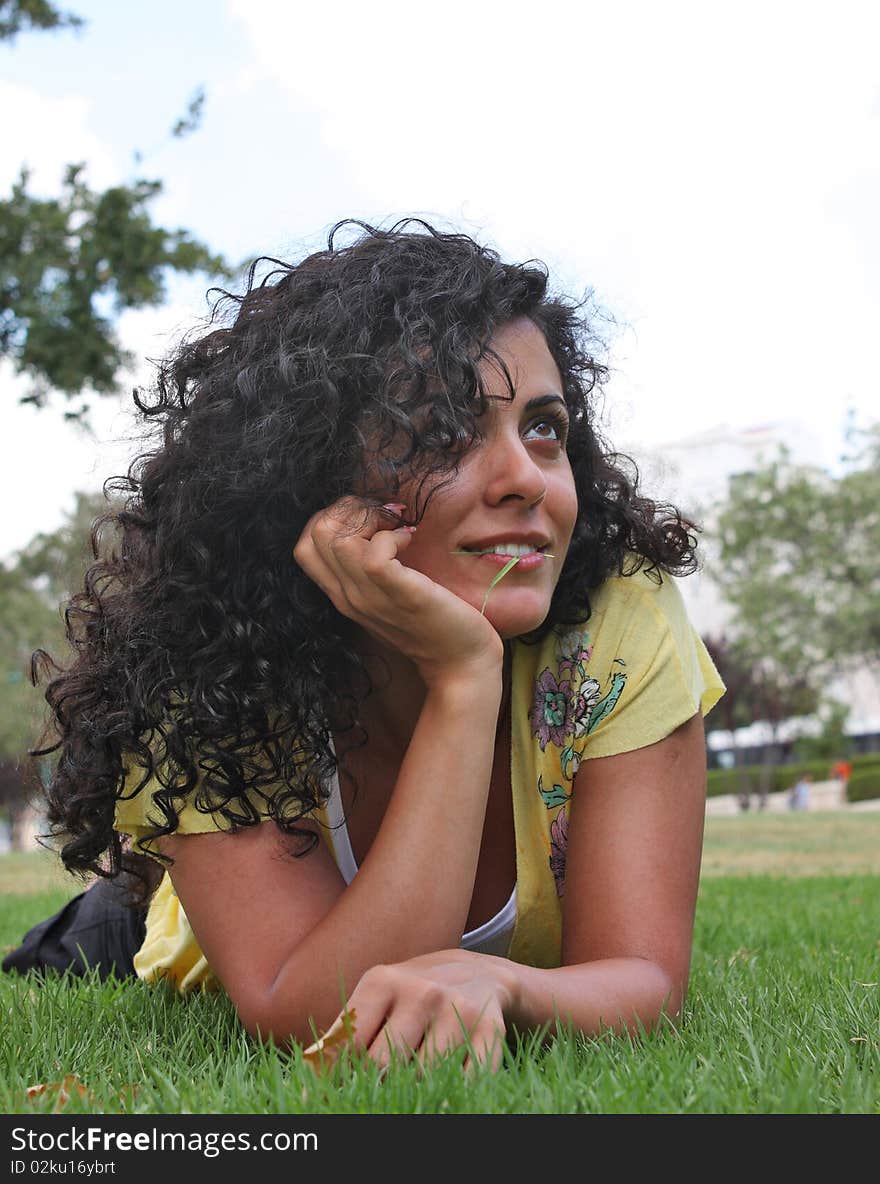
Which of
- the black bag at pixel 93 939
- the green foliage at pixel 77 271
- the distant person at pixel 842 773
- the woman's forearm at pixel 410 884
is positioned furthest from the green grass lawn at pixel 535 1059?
the distant person at pixel 842 773

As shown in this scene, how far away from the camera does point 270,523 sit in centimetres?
275

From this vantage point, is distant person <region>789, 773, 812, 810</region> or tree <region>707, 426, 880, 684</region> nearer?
tree <region>707, 426, 880, 684</region>

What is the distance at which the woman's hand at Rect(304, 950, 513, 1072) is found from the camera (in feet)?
6.11

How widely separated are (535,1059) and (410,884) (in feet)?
1.26

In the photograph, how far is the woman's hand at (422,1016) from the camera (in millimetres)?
1863

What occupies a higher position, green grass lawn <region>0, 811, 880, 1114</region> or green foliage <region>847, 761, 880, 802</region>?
green grass lawn <region>0, 811, 880, 1114</region>

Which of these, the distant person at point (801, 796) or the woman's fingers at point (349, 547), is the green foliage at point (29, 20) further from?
the distant person at point (801, 796)

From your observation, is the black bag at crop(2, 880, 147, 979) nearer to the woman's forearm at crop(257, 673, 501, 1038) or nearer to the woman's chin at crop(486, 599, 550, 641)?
the woman's forearm at crop(257, 673, 501, 1038)

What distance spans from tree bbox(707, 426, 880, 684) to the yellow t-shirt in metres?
28.1

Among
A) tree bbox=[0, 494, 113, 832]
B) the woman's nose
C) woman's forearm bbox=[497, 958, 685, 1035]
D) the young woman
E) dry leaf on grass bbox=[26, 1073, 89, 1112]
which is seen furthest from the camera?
tree bbox=[0, 494, 113, 832]

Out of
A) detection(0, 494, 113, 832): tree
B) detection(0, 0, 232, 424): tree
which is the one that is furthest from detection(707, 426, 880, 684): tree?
detection(0, 0, 232, 424): tree

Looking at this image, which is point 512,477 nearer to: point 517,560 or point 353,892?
point 517,560
